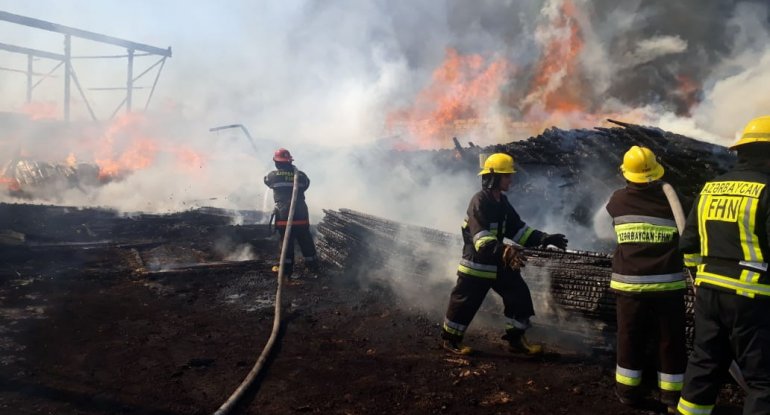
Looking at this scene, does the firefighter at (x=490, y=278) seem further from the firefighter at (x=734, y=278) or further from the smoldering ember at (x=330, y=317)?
the firefighter at (x=734, y=278)

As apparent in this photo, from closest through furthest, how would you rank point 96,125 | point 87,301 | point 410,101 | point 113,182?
point 87,301 → point 113,182 → point 96,125 → point 410,101

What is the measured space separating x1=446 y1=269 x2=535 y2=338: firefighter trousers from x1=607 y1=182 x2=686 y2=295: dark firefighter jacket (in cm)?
99

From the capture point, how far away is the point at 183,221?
11266 mm

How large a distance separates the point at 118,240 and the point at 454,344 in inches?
309

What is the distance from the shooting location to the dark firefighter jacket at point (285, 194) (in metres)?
7.42

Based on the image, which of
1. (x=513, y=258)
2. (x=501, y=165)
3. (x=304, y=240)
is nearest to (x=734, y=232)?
(x=513, y=258)

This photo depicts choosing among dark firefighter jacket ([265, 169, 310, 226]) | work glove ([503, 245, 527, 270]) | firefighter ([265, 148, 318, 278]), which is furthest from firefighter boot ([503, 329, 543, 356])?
dark firefighter jacket ([265, 169, 310, 226])

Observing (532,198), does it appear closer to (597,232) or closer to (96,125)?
(597,232)

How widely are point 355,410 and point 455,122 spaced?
17804mm

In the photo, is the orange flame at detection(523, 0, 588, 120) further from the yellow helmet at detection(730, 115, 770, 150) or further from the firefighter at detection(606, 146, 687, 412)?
the yellow helmet at detection(730, 115, 770, 150)

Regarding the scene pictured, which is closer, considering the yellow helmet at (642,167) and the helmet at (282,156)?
the yellow helmet at (642,167)

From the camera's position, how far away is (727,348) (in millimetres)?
2691

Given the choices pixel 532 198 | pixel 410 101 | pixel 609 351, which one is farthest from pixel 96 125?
pixel 609 351

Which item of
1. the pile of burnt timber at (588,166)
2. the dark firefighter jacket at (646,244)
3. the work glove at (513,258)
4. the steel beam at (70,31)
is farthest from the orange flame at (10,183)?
the dark firefighter jacket at (646,244)
